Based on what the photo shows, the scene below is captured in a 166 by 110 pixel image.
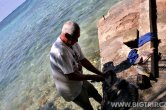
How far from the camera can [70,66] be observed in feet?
15.6

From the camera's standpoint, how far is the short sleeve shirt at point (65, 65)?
185 inches

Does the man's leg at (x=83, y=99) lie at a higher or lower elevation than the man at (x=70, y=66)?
lower

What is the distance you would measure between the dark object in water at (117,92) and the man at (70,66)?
0.40m

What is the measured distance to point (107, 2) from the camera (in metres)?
16.5

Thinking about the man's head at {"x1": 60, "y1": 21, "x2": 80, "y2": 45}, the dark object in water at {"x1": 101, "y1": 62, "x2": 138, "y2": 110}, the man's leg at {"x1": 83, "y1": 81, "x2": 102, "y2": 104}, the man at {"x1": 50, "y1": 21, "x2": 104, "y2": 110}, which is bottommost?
the dark object in water at {"x1": 101, "y1": 62, "x2": 138, "y2": 110}

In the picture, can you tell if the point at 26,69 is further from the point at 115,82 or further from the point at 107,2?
the point at 115,82

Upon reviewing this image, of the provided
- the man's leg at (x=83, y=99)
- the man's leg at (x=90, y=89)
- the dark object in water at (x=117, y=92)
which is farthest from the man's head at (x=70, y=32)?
the dark object in water at (x=117, y=92)

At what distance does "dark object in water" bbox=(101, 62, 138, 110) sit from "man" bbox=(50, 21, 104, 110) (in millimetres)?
402

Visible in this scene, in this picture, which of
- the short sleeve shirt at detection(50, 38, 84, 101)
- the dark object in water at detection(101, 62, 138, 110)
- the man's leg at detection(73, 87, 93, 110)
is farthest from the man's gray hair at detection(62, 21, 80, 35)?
the dark object in water at detection(101, 62, 138, 110)

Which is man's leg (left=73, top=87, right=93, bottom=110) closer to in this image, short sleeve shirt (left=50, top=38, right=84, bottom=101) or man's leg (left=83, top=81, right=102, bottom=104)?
short sleeve shirt (left=50, top=38, right=84, bottom=101)

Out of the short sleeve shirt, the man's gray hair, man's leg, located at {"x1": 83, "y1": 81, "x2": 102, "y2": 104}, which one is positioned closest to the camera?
the man's gray hair

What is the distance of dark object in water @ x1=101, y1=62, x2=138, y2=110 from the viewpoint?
5324 mm

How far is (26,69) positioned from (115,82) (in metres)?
9.54

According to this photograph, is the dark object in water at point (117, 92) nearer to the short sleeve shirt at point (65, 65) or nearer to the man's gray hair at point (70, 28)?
the short sleeve shirt at point (65, 65)
